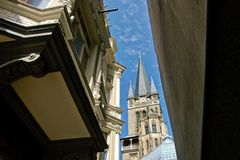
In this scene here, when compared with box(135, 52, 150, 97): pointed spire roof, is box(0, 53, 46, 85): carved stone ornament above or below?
below

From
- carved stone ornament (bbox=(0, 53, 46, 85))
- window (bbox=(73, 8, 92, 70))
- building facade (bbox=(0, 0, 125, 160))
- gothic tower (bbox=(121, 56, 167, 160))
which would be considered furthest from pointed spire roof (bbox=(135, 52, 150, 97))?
carved stone ornament (bbox=(0, 53, 46, 85))

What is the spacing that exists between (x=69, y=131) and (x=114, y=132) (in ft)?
16.2

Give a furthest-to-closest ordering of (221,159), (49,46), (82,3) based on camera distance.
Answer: (82,3) → (49,46) → (221,159)

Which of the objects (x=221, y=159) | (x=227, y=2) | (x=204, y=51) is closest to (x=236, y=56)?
(x=204, y=51)

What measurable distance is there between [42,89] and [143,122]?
6693 cm

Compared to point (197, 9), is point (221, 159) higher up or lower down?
lower down

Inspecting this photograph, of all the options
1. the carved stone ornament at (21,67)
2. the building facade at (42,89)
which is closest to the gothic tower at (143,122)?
the building facade at (42,89)

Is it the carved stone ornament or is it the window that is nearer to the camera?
the carved stone ornament

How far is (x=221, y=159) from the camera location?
314cm

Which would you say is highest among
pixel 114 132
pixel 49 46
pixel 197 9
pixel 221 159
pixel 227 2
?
pixel 114 132

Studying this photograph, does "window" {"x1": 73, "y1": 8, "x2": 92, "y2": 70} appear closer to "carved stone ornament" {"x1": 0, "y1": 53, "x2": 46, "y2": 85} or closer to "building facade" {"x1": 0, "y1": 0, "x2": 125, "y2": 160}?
"building facade" {"x1": 0, "y1": 0, "x2": 125, "y2": 160}

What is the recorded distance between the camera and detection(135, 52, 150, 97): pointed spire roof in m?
85.9

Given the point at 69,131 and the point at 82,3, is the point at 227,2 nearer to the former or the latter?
the point at 69,131

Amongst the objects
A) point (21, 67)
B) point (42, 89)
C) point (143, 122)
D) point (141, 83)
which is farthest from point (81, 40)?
point (141, 83)
